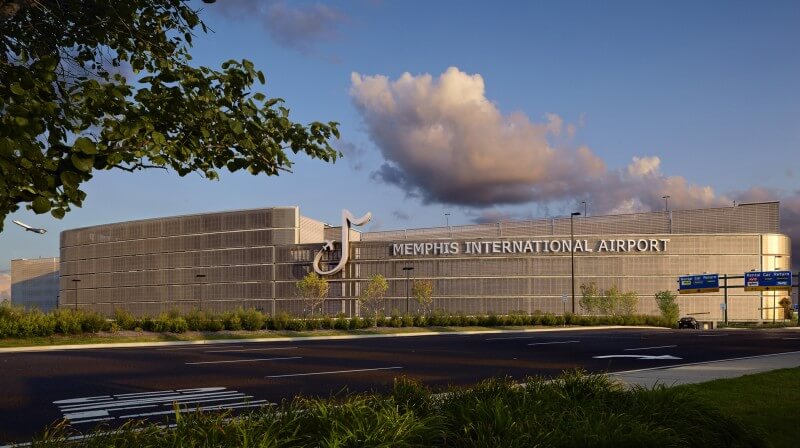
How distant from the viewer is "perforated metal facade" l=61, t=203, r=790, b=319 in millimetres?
96062

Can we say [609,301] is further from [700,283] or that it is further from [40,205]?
[40,205]

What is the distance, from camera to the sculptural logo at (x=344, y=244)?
9031 centimetres

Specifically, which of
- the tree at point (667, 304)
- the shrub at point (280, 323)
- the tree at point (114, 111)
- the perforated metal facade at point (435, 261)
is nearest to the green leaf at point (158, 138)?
the tree at point (114, 111)

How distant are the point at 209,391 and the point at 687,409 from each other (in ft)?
27.4

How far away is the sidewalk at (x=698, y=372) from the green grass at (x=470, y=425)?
4693mm

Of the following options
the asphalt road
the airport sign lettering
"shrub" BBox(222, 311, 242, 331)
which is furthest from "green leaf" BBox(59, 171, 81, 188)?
the airport sign lettering

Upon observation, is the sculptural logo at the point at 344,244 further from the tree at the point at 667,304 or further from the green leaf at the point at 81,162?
the green leaf at the point at 81,162

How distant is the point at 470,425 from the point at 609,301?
83.3m

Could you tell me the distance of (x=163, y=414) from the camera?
9.65 meters

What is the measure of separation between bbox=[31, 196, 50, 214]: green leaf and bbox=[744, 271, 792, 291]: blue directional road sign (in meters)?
84.5

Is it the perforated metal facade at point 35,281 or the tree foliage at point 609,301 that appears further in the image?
the perforated metal facade at point 35,281

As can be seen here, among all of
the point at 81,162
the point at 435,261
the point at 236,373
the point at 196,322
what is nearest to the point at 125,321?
the point at 196,322

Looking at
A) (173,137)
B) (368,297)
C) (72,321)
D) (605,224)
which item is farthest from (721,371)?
(605,224)

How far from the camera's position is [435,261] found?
100 m
